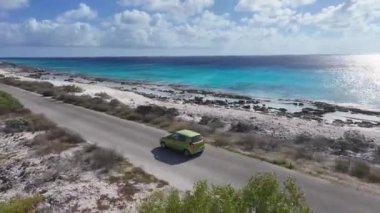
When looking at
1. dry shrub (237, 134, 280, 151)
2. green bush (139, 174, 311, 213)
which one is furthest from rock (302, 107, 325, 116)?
green bush (139, 174, 311, 213)

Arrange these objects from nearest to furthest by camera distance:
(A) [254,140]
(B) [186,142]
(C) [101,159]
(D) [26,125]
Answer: (C) [101,159], (B) [186,142], (A) [254,140], (D) [26,125]

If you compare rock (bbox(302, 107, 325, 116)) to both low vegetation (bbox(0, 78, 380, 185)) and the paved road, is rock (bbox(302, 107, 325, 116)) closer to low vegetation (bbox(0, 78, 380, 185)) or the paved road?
low vegetation (bbox(0, 78, 380, 185))

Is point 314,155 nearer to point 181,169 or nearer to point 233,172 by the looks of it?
point 233,172

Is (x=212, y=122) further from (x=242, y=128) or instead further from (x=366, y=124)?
(x=366, y=124)

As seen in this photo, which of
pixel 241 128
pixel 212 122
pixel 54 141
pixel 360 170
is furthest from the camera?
pixel 212 122

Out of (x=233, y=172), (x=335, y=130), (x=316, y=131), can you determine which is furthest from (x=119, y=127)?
(x=335, y=130)

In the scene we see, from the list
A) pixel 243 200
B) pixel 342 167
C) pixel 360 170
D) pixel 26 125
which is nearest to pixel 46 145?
pixel 26 125
